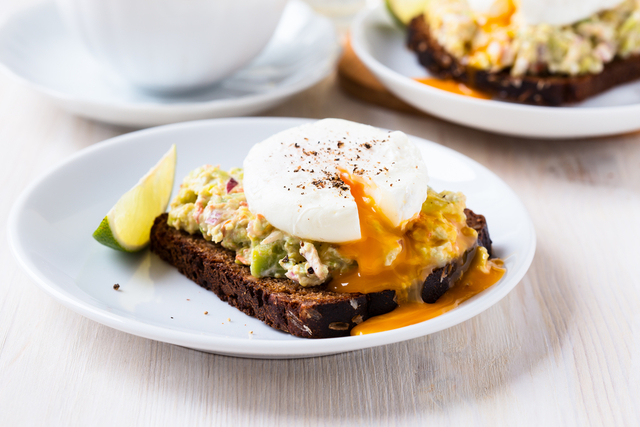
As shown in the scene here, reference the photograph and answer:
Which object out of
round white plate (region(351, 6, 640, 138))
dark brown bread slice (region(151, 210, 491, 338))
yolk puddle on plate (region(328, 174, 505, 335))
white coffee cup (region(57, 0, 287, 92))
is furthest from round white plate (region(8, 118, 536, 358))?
white coffee cup (region(57, 0, 287, 92))

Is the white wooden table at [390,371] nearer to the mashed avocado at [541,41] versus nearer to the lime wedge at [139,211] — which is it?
the lime wedge at [139,211]

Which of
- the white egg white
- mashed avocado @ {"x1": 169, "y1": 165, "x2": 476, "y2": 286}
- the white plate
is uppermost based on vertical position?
the white egg white

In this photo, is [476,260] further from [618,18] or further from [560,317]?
[618,18]

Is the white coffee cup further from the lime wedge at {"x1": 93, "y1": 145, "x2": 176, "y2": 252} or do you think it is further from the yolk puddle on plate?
the yolk puddle on plate

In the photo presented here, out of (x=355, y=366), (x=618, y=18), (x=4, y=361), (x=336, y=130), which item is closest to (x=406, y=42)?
(x=618, y=18)

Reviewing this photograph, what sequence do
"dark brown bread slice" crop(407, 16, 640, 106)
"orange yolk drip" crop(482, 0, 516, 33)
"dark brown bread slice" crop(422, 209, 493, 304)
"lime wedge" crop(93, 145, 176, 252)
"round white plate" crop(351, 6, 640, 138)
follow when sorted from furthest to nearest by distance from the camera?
"orange yolk drip" crop(482, 0, 516, 33), "dark brown bread slice" crop(407, 16, 640, 106), "round white plate" crop(351, 6, 640, 138), "lime wedge" crop(93, 145, 176, 252), "dark brown bread slice" crop(422, 209, 493, 304)

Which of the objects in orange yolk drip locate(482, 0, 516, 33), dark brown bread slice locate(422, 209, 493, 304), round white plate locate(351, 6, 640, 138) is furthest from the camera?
orange yolk drip locate(482, 0, 516, 33)

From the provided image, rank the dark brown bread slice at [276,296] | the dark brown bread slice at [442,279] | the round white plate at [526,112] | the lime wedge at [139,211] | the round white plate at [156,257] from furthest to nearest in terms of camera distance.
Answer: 1. the round white plate at [526,112]
2. the lime wedge at [139,211]
3. the dark brown bread slice at [442,279]
4. the dark brown bread slice at [276,296]
5. the round white plate at [156,257]

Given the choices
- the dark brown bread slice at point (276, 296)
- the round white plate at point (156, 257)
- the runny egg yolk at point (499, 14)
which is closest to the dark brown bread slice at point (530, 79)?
the runny egg yolk at point (499, 14)
